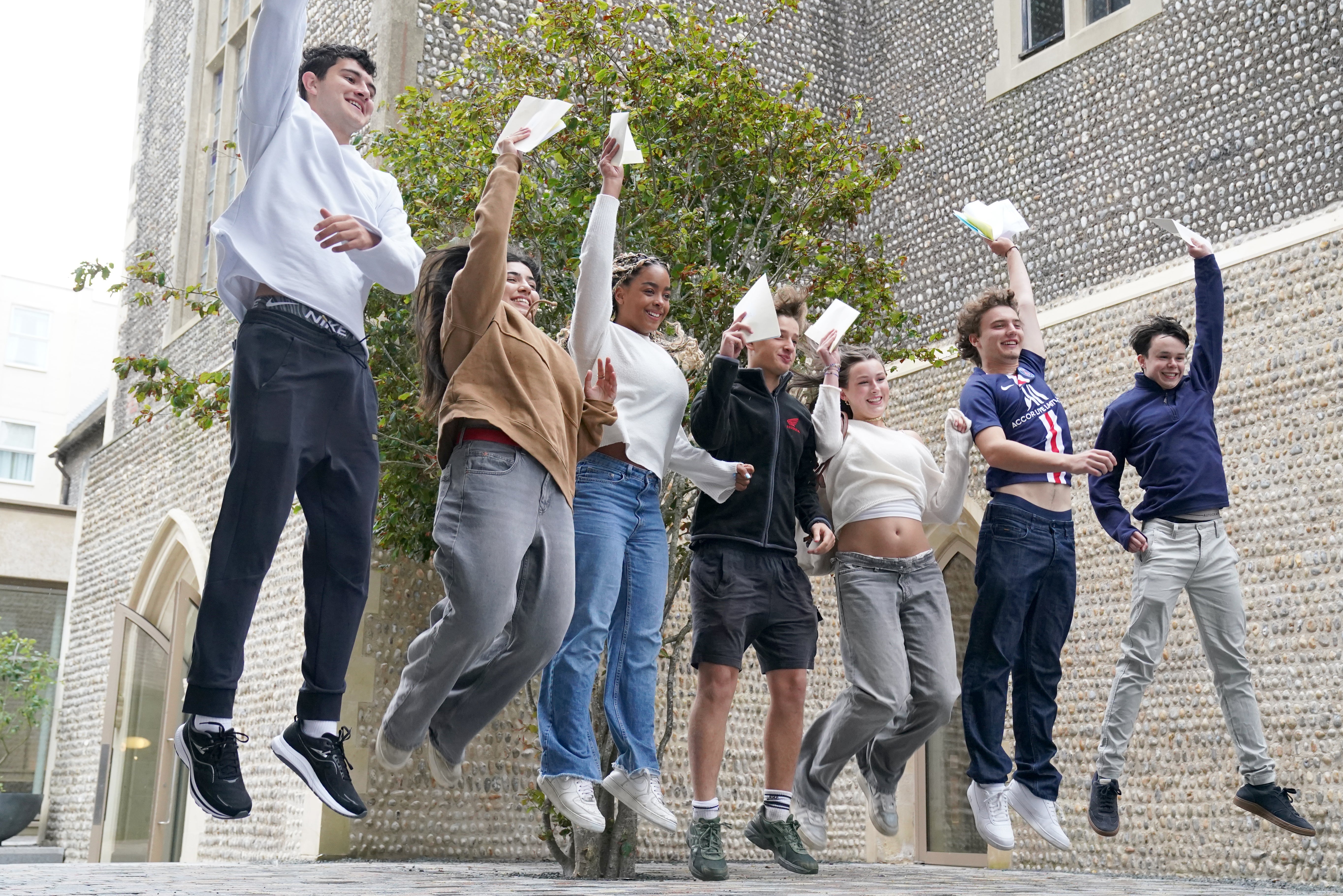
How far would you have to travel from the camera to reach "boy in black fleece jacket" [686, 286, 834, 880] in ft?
14.3

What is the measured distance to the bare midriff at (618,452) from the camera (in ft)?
13.2

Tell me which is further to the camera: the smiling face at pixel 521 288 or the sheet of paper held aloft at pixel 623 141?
the smiling face at pixel 521 288

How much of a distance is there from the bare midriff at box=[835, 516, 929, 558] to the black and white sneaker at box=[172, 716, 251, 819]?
2.36 m

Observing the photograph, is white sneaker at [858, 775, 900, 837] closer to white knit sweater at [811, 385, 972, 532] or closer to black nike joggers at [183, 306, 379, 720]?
white knit sweater at [811, 385, 972, 532]

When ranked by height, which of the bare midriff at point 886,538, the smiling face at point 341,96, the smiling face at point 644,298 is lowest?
the bare midriff at point 886,538

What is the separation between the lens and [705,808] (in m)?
4.49

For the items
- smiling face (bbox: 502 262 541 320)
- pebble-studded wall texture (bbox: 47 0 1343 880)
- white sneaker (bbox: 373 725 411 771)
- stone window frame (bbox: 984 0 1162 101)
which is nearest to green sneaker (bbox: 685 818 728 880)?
white sneaker (bbox: 373 725 411 771)

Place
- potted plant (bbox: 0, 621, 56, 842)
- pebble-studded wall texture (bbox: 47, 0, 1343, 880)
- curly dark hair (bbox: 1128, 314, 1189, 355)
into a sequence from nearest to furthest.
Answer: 1. curly dark hair (bbox: 1128, 314, 1189, 355)
2. pebble-studded wall texture (bbox: 47, 0, 1343, 880)
3. potted plant (bbox: 0, 621, 56, 842)

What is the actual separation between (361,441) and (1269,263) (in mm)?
6291

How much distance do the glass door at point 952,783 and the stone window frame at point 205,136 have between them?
275 inches

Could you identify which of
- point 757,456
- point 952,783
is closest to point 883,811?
point 757,456

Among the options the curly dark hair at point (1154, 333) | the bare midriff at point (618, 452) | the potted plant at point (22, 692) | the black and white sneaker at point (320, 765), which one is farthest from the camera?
the potted plant at point (22, 692)

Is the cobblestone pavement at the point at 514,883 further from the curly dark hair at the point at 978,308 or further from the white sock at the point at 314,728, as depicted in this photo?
the curly dark hair at the point at 978,308

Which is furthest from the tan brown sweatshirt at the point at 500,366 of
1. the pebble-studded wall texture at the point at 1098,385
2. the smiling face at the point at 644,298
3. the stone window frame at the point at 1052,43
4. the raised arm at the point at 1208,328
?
the stone window frame at the point at 1052,43
